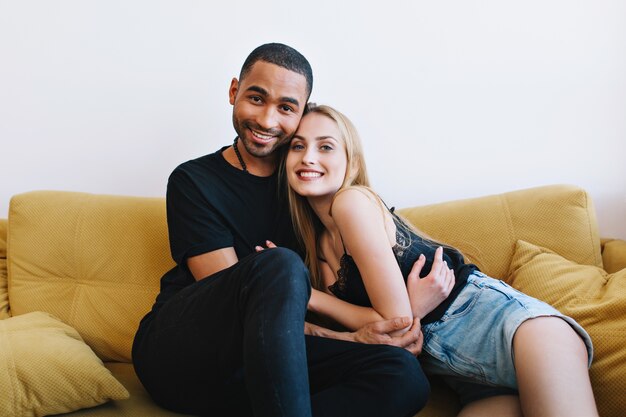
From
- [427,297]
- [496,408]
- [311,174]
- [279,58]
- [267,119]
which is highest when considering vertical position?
[279,58]

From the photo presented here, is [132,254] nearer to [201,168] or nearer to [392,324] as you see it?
[201,168]

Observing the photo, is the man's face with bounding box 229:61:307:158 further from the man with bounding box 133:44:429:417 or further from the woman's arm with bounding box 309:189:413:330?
the woman's arm with bounding box 309:189:413:330

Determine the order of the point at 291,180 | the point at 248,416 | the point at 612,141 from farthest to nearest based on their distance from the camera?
1. the point at 612,141
2. the point at 291,180
3. the point at 248,416

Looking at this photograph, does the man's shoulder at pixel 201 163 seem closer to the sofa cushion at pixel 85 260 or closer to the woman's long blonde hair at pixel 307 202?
the woman's long blonde hair at pixel 307 202

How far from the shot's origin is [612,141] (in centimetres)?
199

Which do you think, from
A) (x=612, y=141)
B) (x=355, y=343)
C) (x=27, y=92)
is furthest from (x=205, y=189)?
(x=612, y=141)

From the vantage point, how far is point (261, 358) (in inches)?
38.2

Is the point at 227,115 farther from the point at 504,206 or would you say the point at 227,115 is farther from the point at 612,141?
the point at 612,141

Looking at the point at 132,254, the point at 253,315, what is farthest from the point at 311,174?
the point at 132,254

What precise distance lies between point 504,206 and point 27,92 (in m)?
1.67

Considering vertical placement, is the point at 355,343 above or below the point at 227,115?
below

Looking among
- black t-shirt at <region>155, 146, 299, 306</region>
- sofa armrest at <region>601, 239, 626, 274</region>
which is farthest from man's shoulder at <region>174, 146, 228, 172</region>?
sofa armrest at <region>601, 239, 626, 274</region>

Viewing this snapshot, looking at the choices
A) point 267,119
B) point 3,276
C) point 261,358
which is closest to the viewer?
point 261,358

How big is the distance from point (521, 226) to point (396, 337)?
62cm
